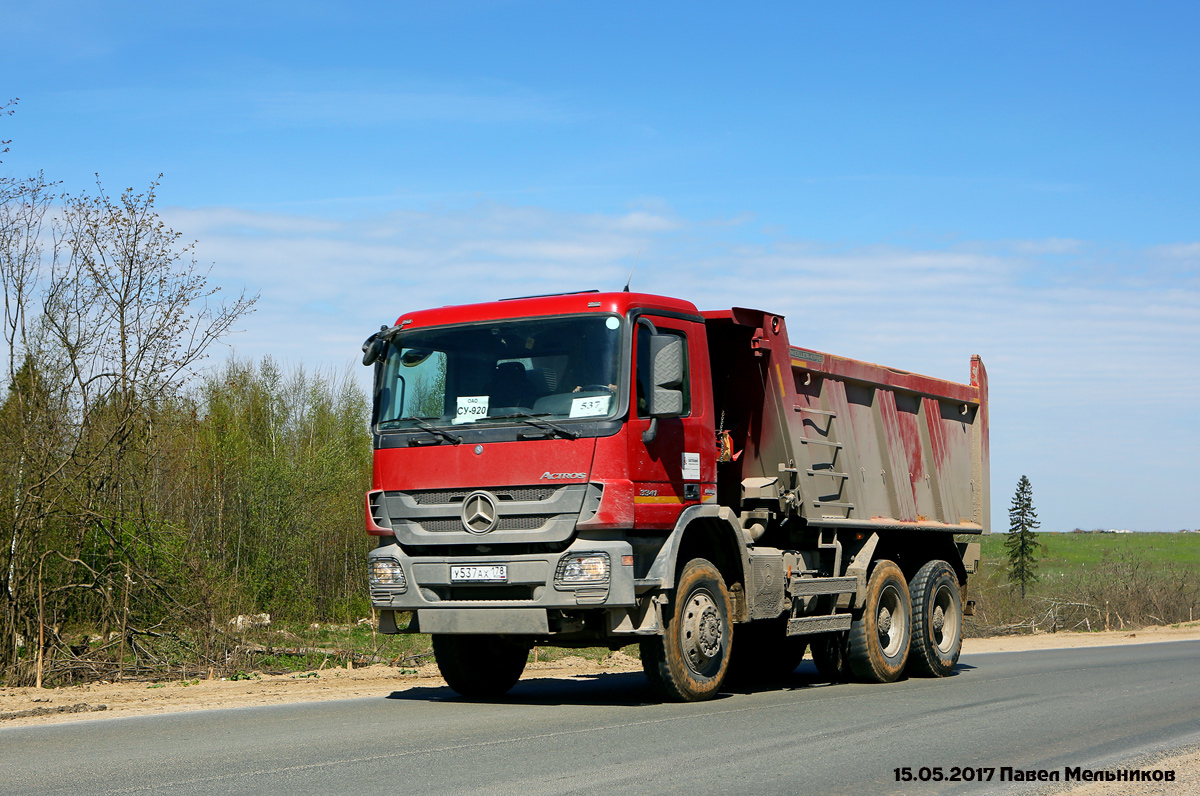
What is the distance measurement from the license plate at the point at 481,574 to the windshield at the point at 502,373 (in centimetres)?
117

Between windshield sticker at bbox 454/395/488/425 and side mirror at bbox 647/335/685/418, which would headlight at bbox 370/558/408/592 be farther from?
side mirror at bbox 647/335/685/418

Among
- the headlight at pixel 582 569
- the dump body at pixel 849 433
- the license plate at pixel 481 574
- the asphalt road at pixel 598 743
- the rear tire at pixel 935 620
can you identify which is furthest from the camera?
the rear tire at pixel 935 620

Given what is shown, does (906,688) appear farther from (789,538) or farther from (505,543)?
(505,543)

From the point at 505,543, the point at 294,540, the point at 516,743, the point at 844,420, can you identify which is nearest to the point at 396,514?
the point at 505,543

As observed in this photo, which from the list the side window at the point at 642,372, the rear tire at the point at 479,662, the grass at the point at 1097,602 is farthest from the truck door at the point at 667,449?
the grass at the point at 1097,602

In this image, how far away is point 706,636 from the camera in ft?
32.9

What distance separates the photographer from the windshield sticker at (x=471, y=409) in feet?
31.6

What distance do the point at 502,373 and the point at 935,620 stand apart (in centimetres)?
717

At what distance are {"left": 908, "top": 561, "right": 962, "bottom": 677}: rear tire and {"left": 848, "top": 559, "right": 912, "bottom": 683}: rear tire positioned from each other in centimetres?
11

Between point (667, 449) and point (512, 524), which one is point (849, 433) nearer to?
point (667, 449)

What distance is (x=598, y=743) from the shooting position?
775 centimetres

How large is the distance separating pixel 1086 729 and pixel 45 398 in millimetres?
11001

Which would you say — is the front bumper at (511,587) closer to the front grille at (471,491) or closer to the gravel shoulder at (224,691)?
the front grille at (471,491)

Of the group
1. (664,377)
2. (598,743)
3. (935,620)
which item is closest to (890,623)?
(935,620)
